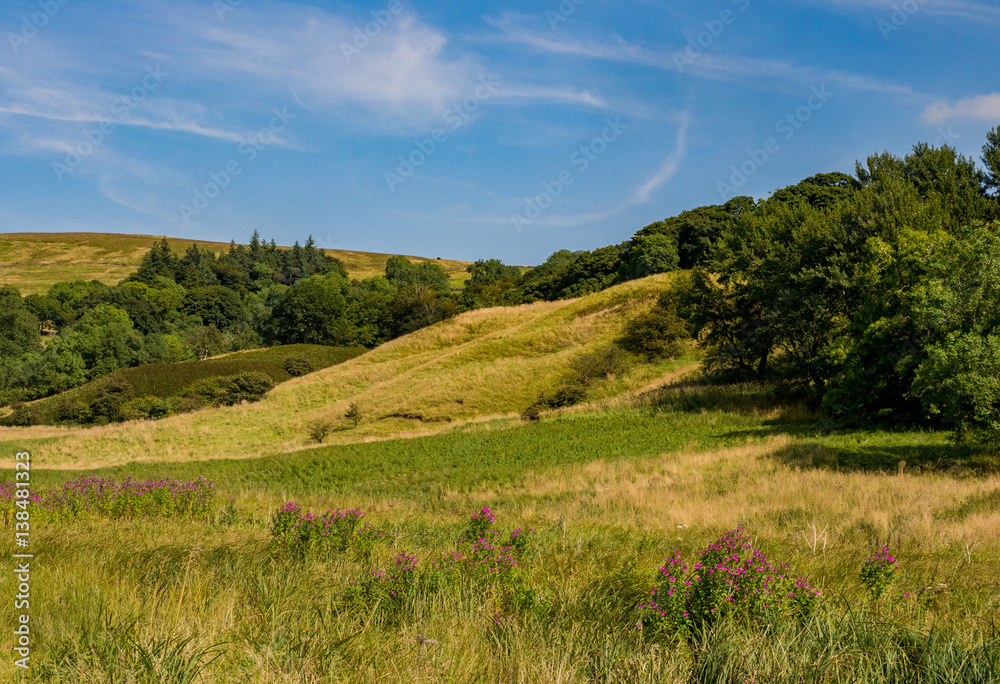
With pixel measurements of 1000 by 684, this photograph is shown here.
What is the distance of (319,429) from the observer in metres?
37.9

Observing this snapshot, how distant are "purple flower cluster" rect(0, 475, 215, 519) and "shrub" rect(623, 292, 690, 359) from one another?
38.2m

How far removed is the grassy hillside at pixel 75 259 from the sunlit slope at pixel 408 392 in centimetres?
10247

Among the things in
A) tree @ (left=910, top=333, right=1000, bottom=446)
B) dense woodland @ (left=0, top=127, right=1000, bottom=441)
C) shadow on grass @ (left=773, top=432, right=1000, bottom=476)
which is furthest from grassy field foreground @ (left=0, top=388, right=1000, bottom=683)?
dense woodland @ (left=0, top=127, right=1000, bottom=441)

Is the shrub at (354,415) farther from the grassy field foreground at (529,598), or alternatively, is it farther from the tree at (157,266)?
the tree at (157,266)

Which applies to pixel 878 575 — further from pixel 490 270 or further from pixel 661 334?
pixel 490 270

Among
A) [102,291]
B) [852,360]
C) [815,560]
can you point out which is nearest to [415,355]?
[852,360]

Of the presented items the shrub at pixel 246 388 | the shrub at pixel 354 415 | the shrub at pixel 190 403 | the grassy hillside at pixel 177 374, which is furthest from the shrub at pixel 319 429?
the grassy hillside at pixel 177 374

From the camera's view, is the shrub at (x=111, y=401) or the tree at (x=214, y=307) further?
the tree at (x=214, y=307)

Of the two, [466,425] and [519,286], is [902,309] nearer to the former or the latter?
[466,425]

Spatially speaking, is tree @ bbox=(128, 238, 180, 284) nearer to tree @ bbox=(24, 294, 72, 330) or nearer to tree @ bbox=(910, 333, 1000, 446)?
tree @ bbox=(24, 294, 72, 330)

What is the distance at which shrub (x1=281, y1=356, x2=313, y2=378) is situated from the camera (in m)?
70.3

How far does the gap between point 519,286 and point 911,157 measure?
63764mm

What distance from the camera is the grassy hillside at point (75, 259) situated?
461 ft

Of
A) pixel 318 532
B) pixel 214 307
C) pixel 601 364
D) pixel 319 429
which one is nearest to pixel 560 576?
pixel 318 532
